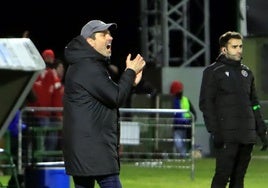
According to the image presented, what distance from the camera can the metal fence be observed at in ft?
49.0

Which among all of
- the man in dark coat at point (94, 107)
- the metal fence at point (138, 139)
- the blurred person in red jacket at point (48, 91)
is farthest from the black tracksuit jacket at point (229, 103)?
the blurred person in red jacket at point (48, 91)

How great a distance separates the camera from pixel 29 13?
2497 cm

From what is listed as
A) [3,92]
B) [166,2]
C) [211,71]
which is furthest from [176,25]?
[3,92]

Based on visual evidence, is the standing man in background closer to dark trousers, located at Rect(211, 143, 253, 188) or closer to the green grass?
dark trousers, located at Rect(211, 143, 253, 188)

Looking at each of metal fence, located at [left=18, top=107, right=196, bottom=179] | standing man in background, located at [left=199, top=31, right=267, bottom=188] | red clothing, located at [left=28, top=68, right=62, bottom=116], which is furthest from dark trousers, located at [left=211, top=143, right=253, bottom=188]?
red clothing, located at [left=28, top=68, right=62, bottom=116]

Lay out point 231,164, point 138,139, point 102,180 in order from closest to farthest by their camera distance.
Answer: point 102,180
point 231,164
point 138,139

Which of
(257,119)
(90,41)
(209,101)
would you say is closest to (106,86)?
(90,41)

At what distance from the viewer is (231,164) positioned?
9258 millimetres

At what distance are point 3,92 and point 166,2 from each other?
15.6 meters

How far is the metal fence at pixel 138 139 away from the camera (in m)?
14.9

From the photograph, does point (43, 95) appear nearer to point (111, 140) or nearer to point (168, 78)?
point (168, 78)

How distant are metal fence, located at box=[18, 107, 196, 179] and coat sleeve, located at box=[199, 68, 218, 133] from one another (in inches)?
208

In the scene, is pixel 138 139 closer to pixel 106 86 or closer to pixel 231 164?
pixel 231 164

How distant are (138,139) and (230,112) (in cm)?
588
